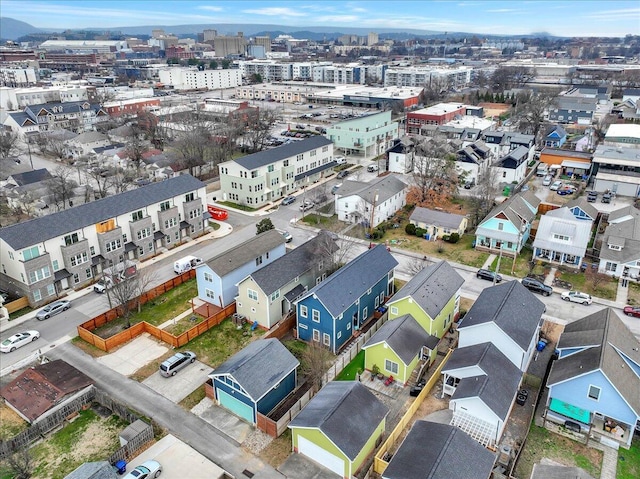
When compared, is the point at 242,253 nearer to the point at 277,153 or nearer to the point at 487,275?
the point at 487,275

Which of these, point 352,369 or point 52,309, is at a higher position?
point 52,309

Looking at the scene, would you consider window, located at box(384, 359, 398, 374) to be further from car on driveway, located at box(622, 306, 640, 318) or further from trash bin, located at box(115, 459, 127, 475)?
car on driveway, located at box(622, 306, 640, 318)

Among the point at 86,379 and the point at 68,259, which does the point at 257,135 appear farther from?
the point at 86,379

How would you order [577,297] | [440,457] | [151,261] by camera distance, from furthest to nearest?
[151,261]
[577,297]
[440,457]

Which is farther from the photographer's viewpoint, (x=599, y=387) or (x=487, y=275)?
(x=487, y=275)

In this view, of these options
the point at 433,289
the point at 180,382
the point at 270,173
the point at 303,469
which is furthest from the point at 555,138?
the point at 303,469

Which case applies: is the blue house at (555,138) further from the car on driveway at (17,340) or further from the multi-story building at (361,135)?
the car on driveway at (17,340)
